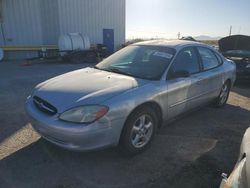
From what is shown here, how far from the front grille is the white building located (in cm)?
1297

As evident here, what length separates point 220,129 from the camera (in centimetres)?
455

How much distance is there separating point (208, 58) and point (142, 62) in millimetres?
1670

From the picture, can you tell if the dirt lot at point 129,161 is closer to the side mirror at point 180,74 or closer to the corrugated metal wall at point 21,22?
the side mirror at point 180,74

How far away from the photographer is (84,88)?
3.31 meters

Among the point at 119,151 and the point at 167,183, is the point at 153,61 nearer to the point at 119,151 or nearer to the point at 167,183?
the point at 119,151

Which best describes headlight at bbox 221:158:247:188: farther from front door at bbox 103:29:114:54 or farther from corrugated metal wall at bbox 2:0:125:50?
front door at bbox 103:29:114:54

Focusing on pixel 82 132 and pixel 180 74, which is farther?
pixel 180 74

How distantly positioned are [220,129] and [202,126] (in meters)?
0.33

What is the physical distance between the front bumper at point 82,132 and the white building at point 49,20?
13563 mm

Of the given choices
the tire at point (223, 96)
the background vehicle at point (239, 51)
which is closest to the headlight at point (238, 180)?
the tire at point (223, 96)

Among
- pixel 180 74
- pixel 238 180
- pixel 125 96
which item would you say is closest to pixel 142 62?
pixel 180 74

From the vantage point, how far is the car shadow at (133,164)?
2930mm

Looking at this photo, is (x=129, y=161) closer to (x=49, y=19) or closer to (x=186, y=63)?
(x=186, y=63)

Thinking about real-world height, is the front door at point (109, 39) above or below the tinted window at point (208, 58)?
below
